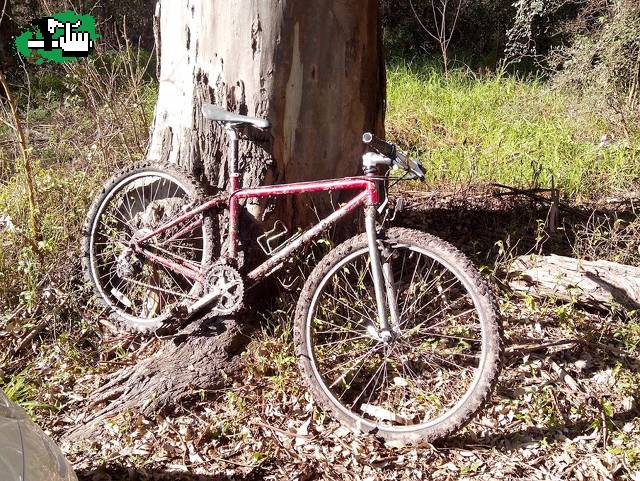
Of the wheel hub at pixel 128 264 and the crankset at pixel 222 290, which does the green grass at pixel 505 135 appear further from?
the wheel hub at pixel 128 264

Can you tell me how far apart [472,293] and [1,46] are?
8348mm

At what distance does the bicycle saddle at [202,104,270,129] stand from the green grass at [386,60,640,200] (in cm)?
232

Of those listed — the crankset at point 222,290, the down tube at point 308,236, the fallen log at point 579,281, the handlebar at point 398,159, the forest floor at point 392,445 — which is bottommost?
the forest floor at point 392,445

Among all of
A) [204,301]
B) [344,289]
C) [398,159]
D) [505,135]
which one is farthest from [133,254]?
[505,135]

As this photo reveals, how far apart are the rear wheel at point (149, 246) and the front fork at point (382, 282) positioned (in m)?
1.04

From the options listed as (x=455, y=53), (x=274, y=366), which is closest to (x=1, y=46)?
(x=455, y=53)

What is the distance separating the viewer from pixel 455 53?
1044 cm

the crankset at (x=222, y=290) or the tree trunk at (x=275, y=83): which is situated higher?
the tree trunk at (x=275, y=83)

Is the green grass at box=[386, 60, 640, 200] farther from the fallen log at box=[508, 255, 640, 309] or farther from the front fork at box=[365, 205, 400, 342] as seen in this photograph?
the front fork at box=[365, 205, 400, 342]

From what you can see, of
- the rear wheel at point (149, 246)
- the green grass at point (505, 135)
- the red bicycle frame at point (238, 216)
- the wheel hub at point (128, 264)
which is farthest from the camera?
the green grass at point (505, 135)

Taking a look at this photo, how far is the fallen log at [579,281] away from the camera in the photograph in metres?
3.55

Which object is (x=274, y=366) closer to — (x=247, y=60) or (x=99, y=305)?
(x=99, y=305)

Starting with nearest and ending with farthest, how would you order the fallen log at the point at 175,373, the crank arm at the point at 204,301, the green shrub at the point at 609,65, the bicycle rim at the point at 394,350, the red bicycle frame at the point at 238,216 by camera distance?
the red bicycle frame at the point at 238,216 < the bicycle rim at the point at 394,350 < the fallen log at the point at 175,373 < the crank arm at the point at 204,301 < the green shrub at the point at 609,65

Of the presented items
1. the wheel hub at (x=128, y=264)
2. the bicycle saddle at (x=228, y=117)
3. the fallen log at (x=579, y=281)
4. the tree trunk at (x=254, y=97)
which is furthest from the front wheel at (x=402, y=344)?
the wheel hub at (x=128, y=264)
